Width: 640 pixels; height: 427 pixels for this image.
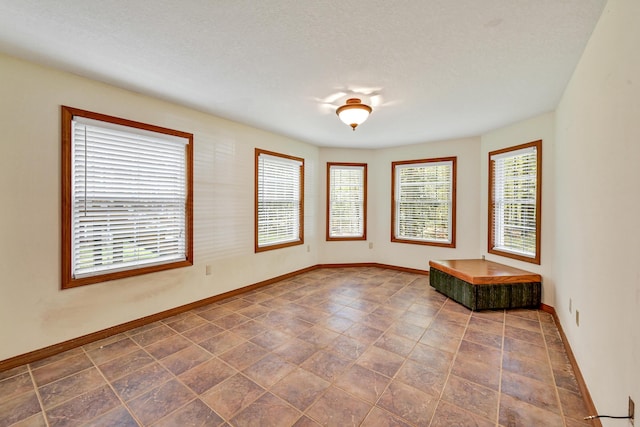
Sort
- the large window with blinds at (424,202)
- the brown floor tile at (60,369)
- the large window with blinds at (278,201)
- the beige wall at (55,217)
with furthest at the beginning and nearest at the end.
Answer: the large window with blinds at (424,202)
the large window with blinds at (278,201)
the beige wall at (55,217)
the brown floor tile at (60,369)

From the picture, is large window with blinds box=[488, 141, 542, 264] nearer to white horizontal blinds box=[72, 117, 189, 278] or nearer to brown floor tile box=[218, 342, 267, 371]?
brown floor tile box=[218, 342, 267, 371]

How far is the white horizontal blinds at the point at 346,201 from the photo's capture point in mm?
5652

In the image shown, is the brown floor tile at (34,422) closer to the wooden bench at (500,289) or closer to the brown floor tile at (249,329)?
the brown floor tile at (249,329)

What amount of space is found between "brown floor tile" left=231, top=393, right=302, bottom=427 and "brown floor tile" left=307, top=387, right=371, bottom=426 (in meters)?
0.14

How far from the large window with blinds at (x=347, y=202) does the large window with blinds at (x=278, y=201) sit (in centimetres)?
78

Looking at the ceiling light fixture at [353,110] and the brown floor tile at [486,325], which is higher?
the ceiling light fixture at [353,110]

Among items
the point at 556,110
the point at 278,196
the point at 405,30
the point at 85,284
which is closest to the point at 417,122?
the point at 556,110

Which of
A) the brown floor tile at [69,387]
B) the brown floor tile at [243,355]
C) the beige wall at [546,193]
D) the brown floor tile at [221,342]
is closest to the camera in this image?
the brown floor tile at [69,387]

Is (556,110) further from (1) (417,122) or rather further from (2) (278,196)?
(2) (278,196)

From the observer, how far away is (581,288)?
84.0 inches

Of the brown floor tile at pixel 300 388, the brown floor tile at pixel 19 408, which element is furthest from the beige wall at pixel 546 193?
the brown floor tile at pixel 19 408

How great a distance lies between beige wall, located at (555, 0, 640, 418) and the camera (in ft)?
4.08

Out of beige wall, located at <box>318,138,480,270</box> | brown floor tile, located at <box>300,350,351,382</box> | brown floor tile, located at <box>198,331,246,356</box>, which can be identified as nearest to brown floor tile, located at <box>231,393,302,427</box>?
brown floor tile, located at <box>300,350,351,382</box>

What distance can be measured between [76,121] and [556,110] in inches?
203
